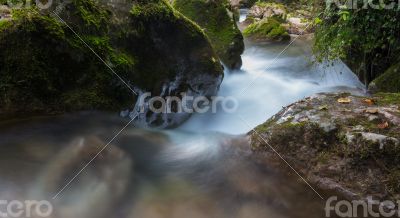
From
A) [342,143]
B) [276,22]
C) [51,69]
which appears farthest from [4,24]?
[276,22]

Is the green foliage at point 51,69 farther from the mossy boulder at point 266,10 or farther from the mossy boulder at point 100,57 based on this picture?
the mossy boulder at point 266,10

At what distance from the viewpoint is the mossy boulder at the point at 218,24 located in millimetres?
8938

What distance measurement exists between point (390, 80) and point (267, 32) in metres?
8.50

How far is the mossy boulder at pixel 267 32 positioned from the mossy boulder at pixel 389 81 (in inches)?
309

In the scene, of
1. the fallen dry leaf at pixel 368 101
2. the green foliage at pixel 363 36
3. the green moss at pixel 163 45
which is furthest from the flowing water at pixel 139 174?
the green foliage at pixel 363 36

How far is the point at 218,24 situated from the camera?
9.30 m

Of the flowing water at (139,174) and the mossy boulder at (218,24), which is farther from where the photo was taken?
the mossy boulder at (218,24)

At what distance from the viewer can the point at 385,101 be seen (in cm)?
459

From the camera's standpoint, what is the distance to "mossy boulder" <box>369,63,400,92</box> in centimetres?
593

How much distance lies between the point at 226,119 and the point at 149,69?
1745mm

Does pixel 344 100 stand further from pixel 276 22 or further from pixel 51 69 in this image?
pixel 276 22

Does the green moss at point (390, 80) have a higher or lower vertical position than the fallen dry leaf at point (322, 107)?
lower

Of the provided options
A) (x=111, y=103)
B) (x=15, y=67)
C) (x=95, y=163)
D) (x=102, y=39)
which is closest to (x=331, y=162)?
(x=95, y=163)

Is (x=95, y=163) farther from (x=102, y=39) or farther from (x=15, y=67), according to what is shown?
(x=102, y=39)
